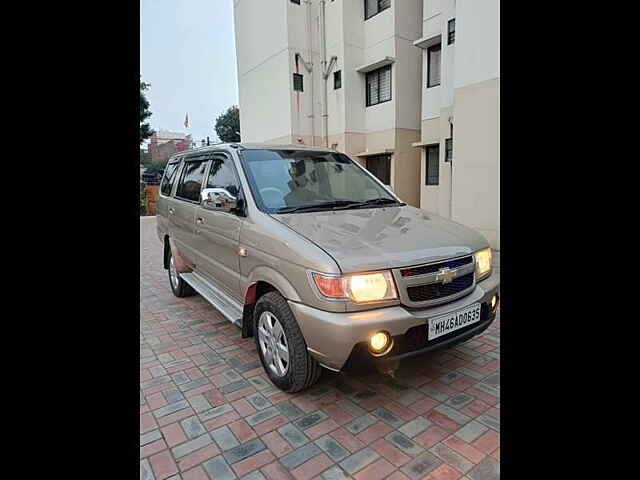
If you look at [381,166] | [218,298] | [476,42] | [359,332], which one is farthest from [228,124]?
[359,332]

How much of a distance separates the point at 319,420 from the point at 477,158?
20.5 ft

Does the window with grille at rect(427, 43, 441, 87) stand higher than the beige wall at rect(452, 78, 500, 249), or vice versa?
the window with grille at rect(427, 43, 441, 87)

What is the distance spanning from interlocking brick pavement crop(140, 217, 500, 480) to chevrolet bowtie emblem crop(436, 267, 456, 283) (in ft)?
1.88

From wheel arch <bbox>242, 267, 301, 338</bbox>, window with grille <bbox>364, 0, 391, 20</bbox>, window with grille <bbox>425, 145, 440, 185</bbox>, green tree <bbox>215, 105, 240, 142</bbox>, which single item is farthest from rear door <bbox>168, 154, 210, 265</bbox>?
green tree <bbox>215, 105, 240, 142</bbox>

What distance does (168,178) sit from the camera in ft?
17.9

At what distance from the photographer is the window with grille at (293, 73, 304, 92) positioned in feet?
44.1

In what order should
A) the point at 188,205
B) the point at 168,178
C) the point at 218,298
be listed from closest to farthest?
the point at 218,298 → the point at 188,205 → the point at 168,178

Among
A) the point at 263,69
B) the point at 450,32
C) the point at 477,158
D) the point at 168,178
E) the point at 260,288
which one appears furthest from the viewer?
the point at 263,69

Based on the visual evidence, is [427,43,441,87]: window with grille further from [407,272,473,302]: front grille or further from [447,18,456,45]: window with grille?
[407,272,473,302]: front grille

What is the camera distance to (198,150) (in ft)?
14.9

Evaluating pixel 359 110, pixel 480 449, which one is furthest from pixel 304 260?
pixel 359 110

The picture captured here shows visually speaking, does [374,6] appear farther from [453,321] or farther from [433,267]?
[453,321]
